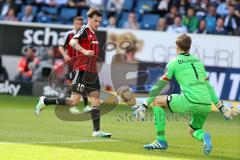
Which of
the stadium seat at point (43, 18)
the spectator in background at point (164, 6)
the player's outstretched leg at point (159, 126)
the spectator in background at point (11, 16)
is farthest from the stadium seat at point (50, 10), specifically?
the player's outstretched leg at point (159, 126)

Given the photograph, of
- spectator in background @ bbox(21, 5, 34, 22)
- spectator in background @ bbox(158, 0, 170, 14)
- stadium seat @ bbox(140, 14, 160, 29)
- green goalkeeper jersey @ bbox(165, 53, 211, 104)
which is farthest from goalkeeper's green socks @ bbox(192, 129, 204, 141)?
spectator in background @ bbox(21, 5, 34, 22)

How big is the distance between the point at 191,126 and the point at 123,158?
1553mm

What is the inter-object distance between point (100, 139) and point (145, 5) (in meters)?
13.4

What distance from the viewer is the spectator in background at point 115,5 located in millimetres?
26812

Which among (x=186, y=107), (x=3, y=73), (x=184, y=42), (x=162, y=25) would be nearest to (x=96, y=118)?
(x=186, y=107)

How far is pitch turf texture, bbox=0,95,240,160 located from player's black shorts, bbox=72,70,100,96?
0.82 meters

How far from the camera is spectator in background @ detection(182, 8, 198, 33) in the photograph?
24812mm

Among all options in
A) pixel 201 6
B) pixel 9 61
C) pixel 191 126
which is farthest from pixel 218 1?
pixel 191 126

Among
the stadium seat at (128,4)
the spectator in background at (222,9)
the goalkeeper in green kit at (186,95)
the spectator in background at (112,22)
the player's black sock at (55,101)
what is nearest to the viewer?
the goalkeeper in green kit at (186,95)

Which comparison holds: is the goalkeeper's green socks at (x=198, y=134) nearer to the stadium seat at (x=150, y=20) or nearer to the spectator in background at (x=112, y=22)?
the spectator in background at (x=112, y=22)

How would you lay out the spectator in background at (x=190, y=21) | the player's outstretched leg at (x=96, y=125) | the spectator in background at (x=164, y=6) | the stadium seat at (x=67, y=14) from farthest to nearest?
the stadium seat at (x=67, y=14), the spectator in background at (x=164, y=6), the spectator in background at (x=190, y=21), the player's outstretched leg at (x=96, y=125)

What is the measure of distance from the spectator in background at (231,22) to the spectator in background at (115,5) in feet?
13.0

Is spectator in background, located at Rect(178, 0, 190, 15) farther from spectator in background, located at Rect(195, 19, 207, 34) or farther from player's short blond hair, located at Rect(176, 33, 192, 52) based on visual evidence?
player's short blond hair, located at Rect(176, 33, 192, 52)

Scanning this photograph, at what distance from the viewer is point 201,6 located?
26.0 meters
